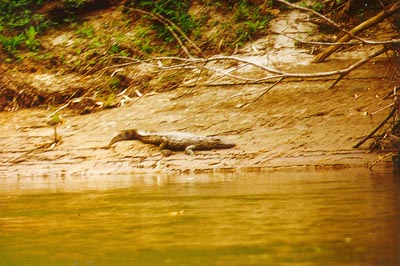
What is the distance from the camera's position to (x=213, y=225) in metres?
2.93

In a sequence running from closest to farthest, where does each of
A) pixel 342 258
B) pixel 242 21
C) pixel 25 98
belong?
pixel 342 258 < pixel 25 98 < pixel 242 21

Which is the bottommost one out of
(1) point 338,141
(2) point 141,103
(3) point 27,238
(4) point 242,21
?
(3) point 27,238

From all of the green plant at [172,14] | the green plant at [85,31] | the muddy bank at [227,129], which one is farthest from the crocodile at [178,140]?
the green plant at [85,31]

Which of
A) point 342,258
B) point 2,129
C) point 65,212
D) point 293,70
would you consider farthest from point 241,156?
point 342,258

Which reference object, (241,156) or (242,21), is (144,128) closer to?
(241,156)

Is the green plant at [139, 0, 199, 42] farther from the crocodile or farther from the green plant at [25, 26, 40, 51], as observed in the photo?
the crocodile

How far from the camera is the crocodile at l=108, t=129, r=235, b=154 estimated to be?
8289mm

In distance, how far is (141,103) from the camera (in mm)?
10859

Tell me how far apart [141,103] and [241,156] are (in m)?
3.60

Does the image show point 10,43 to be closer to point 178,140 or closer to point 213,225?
point 178,140

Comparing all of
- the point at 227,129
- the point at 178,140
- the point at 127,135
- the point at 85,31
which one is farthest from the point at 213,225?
the point at 85,31

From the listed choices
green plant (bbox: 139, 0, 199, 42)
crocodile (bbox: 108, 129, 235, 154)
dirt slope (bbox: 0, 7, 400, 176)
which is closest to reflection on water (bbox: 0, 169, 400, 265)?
dirt slope (bbox: 0, 7, 400, 176)

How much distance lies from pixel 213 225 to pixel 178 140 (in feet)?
18.5

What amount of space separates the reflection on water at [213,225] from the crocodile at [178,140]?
3.29 m
